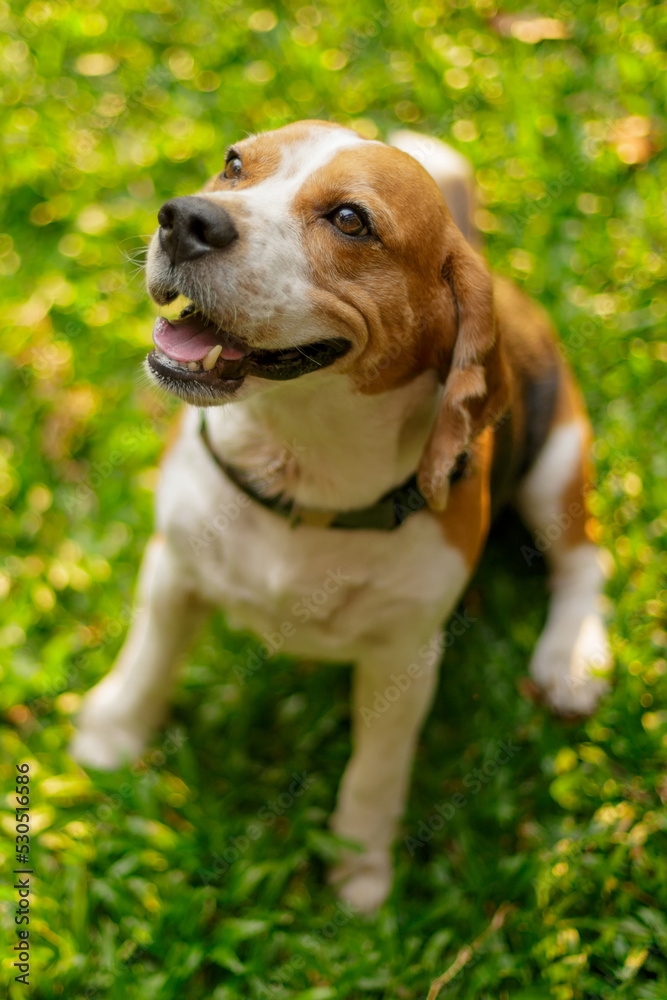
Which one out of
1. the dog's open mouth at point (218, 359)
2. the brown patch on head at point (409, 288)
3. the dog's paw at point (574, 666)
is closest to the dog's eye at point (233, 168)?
the brown patch on head at point (409, 288)

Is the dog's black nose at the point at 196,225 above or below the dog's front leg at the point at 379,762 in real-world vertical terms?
above

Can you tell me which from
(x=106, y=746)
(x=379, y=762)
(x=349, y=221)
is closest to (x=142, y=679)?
(x=106, y=746)

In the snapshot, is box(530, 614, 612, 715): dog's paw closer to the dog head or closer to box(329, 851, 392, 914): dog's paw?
box(329, 851, 392, 914): dog's paw

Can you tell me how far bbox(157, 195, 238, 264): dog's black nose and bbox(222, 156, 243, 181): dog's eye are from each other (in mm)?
400

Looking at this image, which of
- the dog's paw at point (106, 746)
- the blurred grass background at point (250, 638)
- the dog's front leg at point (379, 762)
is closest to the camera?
the dog's front leg at point (379, 762)

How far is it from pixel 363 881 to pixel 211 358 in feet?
6.58

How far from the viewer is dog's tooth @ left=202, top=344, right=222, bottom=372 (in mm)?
2230

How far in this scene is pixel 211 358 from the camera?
224 cm

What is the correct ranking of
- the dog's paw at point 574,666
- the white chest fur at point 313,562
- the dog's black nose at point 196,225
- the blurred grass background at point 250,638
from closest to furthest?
the dog's black nose at point 196,225, the white chest fur at point 313,562, the blurred grass background at point 250,638, the dog's paw at point 574,666

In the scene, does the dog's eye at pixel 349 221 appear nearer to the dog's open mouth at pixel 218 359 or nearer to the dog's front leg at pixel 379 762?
the dog's open mouth at pixel 218 359

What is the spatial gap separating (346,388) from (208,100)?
3.30 meters

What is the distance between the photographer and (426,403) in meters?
2.50

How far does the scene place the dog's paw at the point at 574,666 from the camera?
11.9ft

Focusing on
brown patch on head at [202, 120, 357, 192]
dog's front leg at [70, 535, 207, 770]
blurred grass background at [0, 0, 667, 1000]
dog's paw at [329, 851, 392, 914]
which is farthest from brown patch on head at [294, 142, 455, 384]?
dog's paw at [329, 851, 392, 914]
